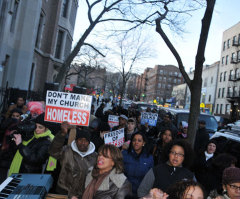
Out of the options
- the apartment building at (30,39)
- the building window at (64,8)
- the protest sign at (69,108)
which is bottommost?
the protest sign at (69,108)

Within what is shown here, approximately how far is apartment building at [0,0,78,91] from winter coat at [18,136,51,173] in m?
8.29

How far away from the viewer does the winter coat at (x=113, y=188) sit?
2.86 m

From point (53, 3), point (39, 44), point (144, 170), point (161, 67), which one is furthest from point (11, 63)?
point (161, 67)

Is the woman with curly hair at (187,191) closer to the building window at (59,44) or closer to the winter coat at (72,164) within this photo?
the winter coat at (72,164)

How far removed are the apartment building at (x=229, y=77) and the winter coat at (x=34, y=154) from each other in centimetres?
4120

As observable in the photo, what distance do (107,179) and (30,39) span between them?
15727mm

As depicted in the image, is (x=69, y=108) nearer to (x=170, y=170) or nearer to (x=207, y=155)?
(x=170, y=170)

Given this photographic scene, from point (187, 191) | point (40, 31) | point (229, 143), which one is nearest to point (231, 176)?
point (187, 191)

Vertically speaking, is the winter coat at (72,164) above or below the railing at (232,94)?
below

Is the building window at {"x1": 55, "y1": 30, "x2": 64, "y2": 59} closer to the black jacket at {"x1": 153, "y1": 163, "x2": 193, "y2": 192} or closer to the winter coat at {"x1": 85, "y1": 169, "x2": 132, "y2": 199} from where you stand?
the black jacket at {"x1": 153, "y1": 163, "x2": 193, "y2": 192}

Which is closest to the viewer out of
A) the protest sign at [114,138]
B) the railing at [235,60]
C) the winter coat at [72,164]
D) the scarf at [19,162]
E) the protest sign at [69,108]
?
the winter coat at [72,164]

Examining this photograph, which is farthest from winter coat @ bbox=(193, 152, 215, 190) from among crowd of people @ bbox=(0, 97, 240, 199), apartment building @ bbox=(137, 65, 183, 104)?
apartment building @ bbox=(137, 65, 183, 104)

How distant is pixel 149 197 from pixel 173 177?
114 cm

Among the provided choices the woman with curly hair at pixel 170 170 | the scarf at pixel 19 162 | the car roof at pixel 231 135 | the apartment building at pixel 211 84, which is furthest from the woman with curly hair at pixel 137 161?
the apartment building at pixel 211 84
